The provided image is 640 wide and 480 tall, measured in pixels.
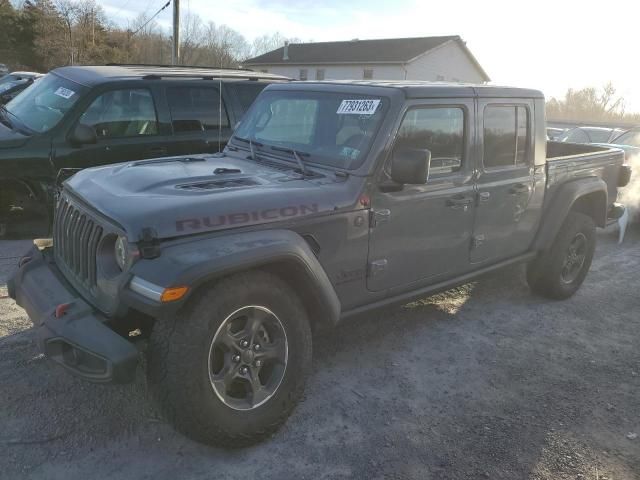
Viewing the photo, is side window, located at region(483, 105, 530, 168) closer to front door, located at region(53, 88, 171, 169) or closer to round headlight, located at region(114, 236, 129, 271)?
round headlight, located at region(114, 236, 129, 271)

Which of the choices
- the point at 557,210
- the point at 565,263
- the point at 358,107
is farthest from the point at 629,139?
the point at 358,107

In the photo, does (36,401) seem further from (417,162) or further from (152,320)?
(417,162)

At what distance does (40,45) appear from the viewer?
38.8 meters

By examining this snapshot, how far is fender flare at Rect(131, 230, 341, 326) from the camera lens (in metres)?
2.49

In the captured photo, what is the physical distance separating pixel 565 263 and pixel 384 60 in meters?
34.2

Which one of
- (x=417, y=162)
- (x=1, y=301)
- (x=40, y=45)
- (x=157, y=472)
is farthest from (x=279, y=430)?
(x=40, y=45)

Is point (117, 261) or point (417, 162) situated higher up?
point (417, 162)

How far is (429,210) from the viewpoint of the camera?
147 inches

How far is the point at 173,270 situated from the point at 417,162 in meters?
1.57

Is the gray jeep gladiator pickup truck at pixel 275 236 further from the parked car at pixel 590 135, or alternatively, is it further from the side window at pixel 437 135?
the parked car at pixel 590 135

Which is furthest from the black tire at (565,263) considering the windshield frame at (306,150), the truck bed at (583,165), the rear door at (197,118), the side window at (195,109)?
the side window at (195,109)

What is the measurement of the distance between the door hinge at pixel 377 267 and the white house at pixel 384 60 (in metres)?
32.5

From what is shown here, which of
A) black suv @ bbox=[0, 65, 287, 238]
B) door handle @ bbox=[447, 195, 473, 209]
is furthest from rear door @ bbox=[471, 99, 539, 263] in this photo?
black suv @ bbox=[0, 65, 287, 238]

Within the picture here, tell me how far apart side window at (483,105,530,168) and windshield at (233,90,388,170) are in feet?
3.61
